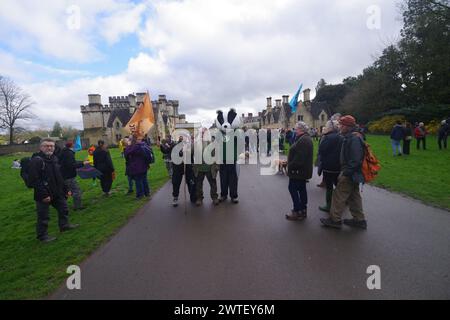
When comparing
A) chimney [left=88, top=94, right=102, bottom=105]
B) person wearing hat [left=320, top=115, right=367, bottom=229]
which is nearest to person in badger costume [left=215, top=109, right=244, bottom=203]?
person wearing hat [left=320, top=115, right=367, bottom=229]

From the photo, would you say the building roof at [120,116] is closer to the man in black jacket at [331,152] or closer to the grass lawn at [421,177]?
the grass lawn at [421,177]

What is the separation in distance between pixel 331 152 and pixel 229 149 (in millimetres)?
2625

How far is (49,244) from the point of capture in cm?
544

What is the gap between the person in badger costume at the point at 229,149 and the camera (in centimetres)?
753

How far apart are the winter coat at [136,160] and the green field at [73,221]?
93 cm

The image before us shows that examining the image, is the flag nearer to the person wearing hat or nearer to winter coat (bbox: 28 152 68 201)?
winter coat (bbox: 28 152 68 201)

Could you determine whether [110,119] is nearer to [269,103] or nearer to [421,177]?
[269,103]

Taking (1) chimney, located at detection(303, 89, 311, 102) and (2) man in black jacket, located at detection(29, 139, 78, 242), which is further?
(1) chimney, located at detection(303, 89, 311, 102)

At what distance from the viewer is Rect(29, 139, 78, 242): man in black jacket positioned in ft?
17.7

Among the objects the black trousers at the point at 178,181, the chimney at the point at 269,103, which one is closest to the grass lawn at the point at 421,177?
the black trousers at the point at 178,181

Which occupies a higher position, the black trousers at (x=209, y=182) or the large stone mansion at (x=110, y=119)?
the large stone mansion at (x=110, y=119)

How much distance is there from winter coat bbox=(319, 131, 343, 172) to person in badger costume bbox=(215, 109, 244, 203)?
2343mm

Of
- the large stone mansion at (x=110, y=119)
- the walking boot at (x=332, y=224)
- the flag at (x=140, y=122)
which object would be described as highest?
the large stone mansion at (x=110, y=119)

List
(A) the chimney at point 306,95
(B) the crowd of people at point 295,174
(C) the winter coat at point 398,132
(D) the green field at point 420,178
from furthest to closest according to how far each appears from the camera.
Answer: (A) the chimney at point 306,95, (C) the winter coat at point 398,132, (D) the green field at point 420,178, (B) the crowd of people at point 295,174
